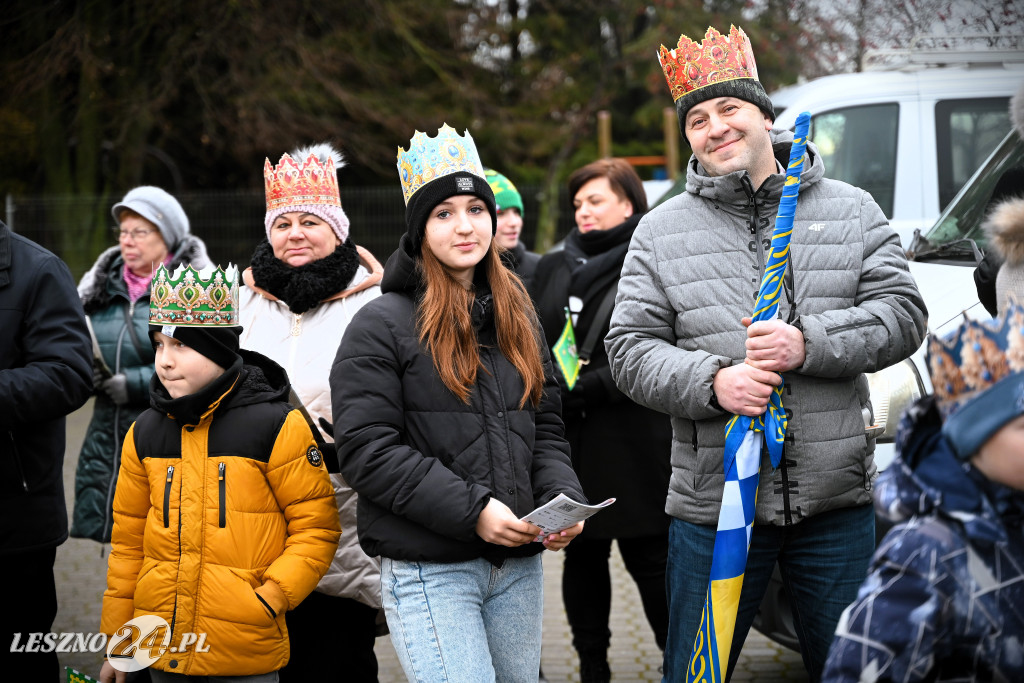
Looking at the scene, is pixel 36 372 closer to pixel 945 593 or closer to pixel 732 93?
pixel 732 93

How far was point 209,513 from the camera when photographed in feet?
11.3

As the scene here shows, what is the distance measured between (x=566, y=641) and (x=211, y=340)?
9.78 feet

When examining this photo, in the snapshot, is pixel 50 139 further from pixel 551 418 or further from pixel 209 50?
pixel 551 418

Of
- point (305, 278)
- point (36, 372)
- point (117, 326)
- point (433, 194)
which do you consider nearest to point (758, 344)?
point (433, 194)

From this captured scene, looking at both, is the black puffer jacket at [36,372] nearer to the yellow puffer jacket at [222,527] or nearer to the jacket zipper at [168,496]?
the yellow puffer jacket at [222,527]

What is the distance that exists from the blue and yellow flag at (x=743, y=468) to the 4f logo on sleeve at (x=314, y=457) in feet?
4.24

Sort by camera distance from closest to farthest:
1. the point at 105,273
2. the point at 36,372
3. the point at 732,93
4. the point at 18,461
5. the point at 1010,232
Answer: the point at 1010,232 < the point at 732,93 < the point at 36,372 < the point at 18,461 < the point at 105,273

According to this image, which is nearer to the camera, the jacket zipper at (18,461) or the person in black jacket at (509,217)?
the jacket zipper at (18,461)

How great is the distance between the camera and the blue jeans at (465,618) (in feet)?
9.73

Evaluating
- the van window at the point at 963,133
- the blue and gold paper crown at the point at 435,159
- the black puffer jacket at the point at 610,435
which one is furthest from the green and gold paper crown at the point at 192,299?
the van window at the point at 963,133

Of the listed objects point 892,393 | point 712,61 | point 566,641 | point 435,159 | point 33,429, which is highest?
point 712,61

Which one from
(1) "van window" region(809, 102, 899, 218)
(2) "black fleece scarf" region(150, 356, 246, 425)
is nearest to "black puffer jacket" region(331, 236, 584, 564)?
(2) "black fleece scarf" region(150, 356, 246, 425)

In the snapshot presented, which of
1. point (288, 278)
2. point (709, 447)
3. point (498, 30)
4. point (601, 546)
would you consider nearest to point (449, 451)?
point (709, 447)

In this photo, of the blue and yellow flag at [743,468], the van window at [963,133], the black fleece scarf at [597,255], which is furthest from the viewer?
the van window at [963,133]
